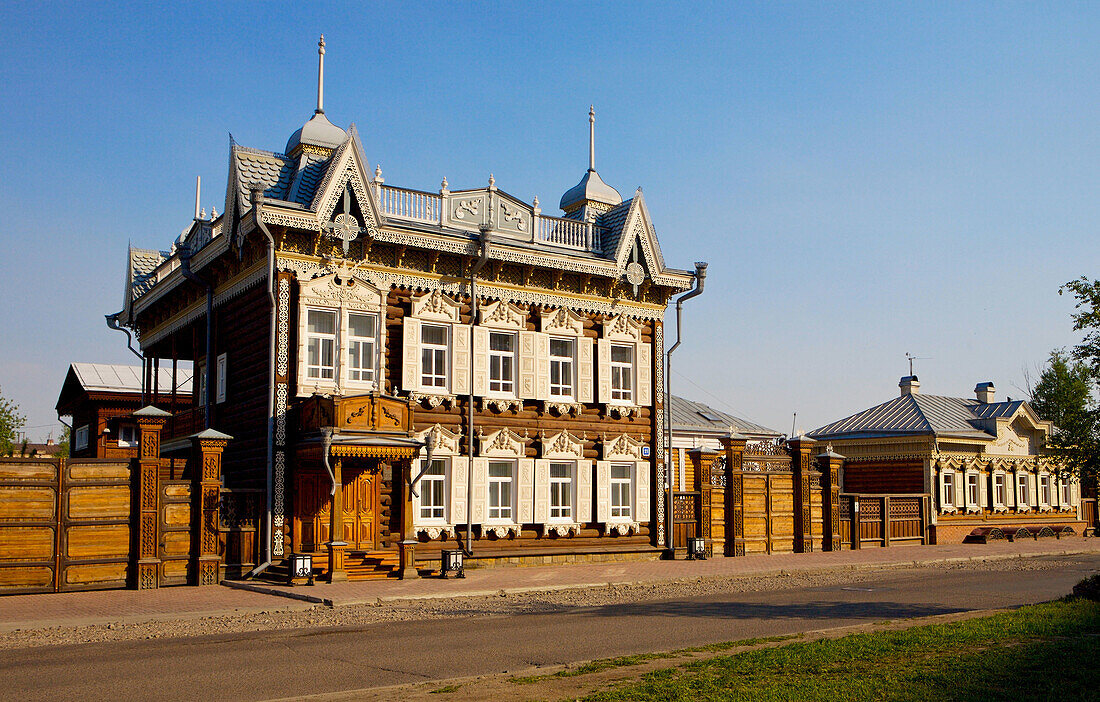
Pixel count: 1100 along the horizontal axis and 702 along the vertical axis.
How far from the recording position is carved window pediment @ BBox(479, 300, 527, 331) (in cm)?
2581

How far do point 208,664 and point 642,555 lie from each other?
59.3ft

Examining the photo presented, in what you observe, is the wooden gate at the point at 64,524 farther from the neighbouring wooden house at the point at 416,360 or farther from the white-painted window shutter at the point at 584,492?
the white-painted window shutter at the point at 584,492

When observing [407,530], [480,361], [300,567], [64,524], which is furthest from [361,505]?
[64,524]

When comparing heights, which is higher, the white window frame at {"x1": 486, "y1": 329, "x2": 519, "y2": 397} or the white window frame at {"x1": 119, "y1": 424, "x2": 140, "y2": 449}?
the white window frame at {"x1": 486, "y1": 329, "x2": 519, "y2": 397}

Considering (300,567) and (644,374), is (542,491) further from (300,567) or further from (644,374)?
(300,567)

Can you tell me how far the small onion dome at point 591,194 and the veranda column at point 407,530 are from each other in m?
11.0

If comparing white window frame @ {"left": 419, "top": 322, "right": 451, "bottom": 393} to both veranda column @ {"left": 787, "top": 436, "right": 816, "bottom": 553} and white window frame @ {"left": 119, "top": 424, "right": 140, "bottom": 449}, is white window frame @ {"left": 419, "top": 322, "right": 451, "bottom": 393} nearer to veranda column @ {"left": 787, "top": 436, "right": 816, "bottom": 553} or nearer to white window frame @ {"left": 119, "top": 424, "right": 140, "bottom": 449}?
veranda column @ {"left": 787, "top": 436, "right": 816, "bottom": 553}

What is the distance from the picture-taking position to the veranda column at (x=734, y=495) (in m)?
29.9

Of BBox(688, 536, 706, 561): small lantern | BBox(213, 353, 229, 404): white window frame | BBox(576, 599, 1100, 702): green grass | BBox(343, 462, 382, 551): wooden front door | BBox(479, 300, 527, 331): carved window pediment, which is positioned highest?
BBox(479, 300, 527, 331): carved window pediment

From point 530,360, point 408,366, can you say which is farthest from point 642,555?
point 408,366

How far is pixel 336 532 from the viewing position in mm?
21094

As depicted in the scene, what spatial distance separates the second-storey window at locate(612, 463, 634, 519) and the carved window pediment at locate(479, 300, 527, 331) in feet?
16.2

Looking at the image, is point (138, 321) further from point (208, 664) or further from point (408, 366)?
point (208, 664)

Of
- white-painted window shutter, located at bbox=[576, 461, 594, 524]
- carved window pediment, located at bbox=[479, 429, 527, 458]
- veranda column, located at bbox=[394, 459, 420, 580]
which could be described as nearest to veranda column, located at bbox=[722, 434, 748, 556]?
white-painted window shutter, located at bbox=[576, 461, 594, 524]
